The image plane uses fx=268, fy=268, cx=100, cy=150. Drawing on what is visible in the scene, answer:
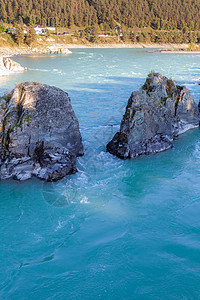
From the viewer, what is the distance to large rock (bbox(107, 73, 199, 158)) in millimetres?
18078

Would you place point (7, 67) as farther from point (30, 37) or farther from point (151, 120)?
point (30, 37)

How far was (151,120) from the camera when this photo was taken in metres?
19.0

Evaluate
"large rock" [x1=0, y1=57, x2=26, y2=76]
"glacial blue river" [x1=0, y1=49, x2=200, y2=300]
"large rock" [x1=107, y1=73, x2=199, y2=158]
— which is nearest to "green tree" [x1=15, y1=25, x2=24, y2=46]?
A: "large rock" [x1=0, y1=57, x2=26, y2=76]

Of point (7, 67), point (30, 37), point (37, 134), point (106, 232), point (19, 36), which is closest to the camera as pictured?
point (106, 232)

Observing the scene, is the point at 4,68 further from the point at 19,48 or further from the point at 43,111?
the point at 19,48

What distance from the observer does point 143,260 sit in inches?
402

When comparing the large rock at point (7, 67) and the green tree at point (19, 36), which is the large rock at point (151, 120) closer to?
the large rock at point (7, 67)

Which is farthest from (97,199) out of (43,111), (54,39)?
(54,39)

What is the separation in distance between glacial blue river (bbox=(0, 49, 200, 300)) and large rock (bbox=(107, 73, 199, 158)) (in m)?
0.90

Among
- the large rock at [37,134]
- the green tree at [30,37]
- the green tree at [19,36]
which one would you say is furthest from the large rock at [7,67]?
the green tree at [30,37]

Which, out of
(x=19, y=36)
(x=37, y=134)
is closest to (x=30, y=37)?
(x=19, y=36)

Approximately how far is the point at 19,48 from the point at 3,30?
80.4ft

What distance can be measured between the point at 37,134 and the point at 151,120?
8092 millimetres

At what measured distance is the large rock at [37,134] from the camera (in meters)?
15.3
